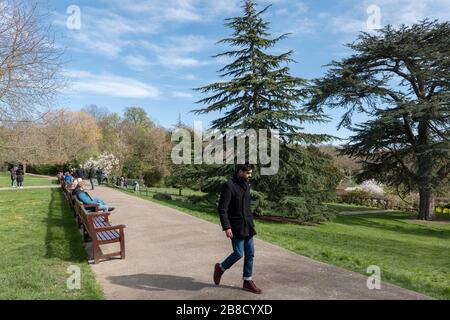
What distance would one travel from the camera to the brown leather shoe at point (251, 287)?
16.7 ft

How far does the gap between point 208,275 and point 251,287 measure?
108 cm

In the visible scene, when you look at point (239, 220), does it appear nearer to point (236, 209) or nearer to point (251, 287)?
point (236, 209)

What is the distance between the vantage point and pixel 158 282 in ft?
18.5

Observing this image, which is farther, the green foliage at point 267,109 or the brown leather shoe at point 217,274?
the green foliage at point 267,109

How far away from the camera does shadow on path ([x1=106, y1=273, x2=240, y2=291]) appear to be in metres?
5.40

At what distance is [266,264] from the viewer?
6648mm

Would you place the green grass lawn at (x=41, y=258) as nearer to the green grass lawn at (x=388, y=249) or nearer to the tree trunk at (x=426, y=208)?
the green grass lawn at (x=388, y=249)

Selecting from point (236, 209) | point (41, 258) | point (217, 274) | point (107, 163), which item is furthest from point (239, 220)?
point (107, 163)

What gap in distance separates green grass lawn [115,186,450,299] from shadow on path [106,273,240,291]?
2764mm

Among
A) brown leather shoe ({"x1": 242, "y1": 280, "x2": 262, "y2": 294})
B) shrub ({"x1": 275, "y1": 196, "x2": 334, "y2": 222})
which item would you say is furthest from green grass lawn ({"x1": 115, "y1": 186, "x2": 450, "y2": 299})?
brown leather shoe ({"x1": 242, "y1": 280, "x2": 262, "y2": 294})

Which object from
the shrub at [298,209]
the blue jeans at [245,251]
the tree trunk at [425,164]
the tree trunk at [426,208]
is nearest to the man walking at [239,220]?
the blue jeans at [245,251]

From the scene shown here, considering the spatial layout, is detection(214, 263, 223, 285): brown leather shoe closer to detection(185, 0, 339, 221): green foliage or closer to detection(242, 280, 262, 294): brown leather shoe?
detection(242, 280, 262, 294): brown leather shoe

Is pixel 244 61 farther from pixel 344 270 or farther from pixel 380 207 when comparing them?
pixel 380 207
